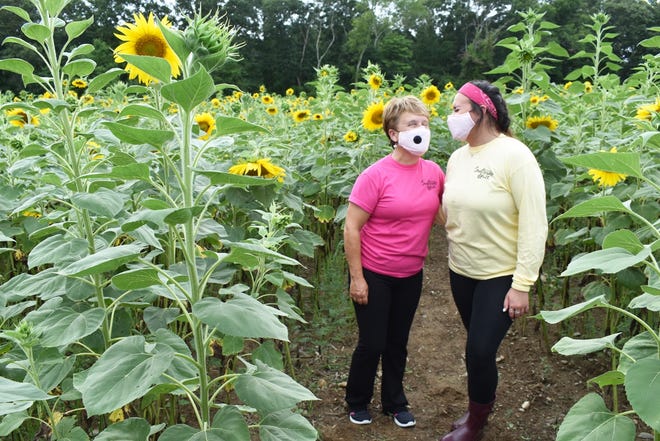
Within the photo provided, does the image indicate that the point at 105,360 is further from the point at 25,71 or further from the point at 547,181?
the point at 547,181

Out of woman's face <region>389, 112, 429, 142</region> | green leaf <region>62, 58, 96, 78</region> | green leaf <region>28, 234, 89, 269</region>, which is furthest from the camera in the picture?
woman's face <region>389, 112, 429, 142</region>

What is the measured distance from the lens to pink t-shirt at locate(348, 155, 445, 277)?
258 cm

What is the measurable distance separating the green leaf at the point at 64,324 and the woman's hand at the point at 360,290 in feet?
4.18

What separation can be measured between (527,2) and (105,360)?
102ft

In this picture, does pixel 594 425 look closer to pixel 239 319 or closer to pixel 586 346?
pixel 586 346

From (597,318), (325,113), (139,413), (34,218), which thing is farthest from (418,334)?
(34,218)

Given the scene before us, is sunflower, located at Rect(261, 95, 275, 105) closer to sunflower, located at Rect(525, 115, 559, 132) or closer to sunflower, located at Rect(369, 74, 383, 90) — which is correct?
sunflower, located at Rect(369, 74, 383, 90)

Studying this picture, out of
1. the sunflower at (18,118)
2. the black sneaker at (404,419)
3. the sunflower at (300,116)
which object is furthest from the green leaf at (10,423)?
the sunflower at (300,116)

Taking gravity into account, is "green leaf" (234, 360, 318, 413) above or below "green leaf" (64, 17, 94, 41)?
below

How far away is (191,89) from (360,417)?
7.22 feet

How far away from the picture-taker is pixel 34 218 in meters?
2.63

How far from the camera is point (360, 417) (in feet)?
9.30

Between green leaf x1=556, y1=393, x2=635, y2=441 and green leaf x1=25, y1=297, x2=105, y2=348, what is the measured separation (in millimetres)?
1287

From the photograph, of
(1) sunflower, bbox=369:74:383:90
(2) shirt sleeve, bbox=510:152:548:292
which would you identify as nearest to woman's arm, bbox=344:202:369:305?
(2) shirt sleeve, bbox=510:152:548:292
